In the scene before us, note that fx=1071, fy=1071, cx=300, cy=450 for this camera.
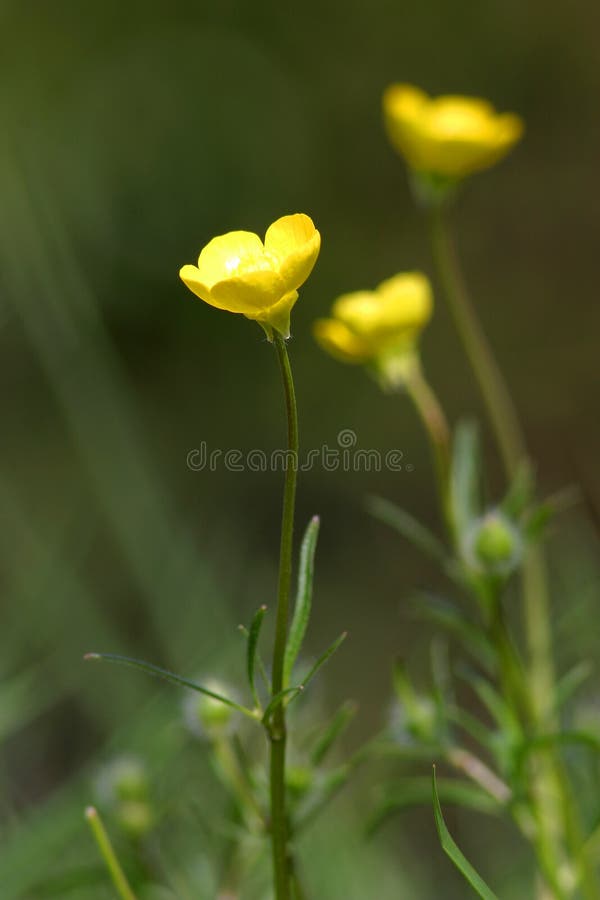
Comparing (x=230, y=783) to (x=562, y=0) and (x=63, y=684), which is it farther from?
(x=562, y=0)

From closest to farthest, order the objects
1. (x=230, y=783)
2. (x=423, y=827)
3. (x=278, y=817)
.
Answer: (x=278, y=817), (x=230, y=783), (x=423, y=827)

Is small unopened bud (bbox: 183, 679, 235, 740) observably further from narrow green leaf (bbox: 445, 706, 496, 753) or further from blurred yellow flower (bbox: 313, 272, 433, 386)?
blurred yellow flower (bbox: 313, 272, 433, 386)

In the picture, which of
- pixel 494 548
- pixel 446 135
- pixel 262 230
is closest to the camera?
pixel 494 548

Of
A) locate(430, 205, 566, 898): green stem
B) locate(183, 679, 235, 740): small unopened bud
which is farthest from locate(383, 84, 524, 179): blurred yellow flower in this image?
locate(183, 679, 235, 740): small unopened bud

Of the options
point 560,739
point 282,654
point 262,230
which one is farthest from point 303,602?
point 262,230

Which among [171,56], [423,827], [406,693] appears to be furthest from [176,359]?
[406,693]

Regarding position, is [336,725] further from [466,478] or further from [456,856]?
[466,478]
